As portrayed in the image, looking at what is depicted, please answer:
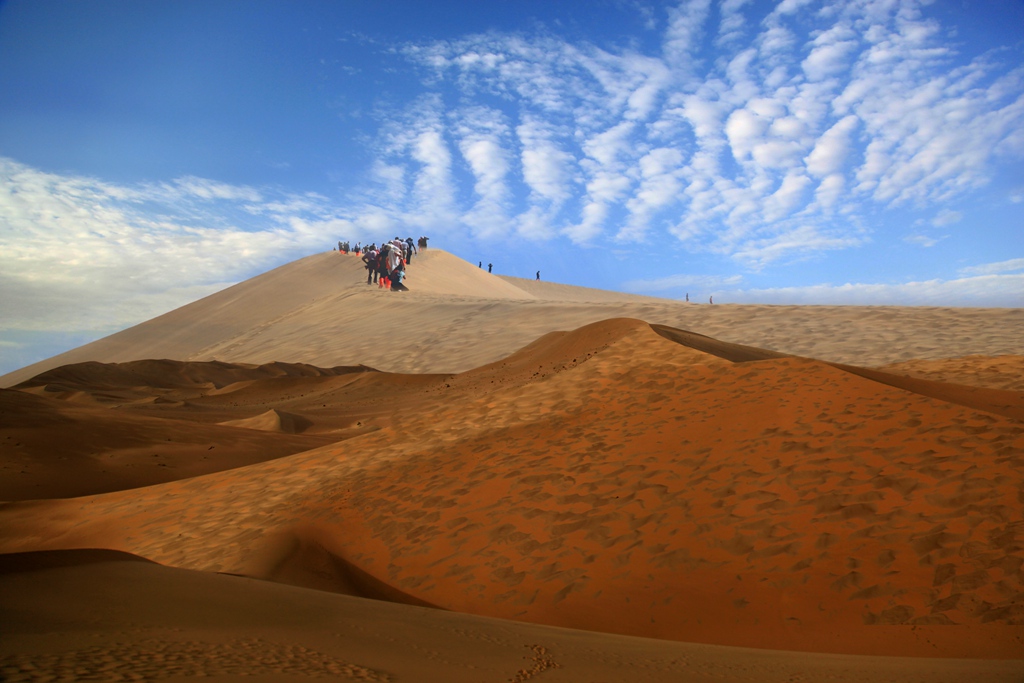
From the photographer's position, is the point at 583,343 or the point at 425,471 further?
the point at 583,343

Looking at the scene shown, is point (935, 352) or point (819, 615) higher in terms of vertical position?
point (935, 352)

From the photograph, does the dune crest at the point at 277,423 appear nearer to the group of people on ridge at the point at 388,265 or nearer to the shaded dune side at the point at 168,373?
the shaded dune side at the point at 168,373

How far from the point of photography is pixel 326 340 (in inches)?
1270

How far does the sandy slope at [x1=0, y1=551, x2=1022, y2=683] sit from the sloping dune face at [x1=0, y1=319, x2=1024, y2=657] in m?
0.96

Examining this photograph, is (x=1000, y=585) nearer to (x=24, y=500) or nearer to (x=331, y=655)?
(x=331, y=655)

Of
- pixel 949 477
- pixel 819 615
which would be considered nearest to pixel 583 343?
pixel 949 477

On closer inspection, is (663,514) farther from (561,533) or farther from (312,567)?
(312,567)

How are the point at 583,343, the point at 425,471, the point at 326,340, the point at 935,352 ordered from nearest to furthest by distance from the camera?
the point at 425,471 < the point at 583,343 < the point at 935,352 < the point at 326,340

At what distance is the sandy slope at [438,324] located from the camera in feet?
65.5

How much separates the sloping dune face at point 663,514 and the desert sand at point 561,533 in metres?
0.03

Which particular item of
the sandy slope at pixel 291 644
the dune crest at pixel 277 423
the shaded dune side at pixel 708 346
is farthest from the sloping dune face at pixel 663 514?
the dune crest at pixel 277 423

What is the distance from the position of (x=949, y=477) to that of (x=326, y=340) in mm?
29124

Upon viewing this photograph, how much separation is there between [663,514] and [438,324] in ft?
78.9

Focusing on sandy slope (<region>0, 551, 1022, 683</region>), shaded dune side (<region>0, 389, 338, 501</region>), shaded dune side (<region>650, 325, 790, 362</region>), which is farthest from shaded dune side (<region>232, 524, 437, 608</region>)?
shaded dune side (<region>650, 325, 790, 362</region>)
